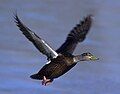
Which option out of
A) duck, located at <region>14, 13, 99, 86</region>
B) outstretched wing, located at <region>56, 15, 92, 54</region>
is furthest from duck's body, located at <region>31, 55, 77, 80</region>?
outstretched wing, located at <region>56, 15, 92, 54</region>

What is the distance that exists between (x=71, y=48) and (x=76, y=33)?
0.49 metres

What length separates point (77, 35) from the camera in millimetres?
15539

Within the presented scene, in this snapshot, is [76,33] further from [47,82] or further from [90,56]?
[47,82]

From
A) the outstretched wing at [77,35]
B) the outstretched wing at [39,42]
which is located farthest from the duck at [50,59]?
the outstretched wing at [77,35]

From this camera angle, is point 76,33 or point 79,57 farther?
point 76,33

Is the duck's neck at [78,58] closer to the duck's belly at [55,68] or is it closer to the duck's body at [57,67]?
the duck's body at [57,67]

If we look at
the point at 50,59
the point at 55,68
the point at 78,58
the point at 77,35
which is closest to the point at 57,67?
the point at 55,68

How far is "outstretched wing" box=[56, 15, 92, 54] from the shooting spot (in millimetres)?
15231

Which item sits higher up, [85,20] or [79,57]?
[85,20]

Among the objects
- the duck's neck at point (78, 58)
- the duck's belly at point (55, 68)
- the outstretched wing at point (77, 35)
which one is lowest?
the duck's belly at point (55, 68)

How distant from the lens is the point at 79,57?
14.6 m

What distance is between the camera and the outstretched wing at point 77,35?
1523 cm

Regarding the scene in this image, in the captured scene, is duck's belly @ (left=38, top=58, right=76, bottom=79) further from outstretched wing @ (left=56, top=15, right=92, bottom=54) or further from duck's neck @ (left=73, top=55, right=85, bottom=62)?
outstretched wing @ (left=56, top=15, right=92, bottom=54)

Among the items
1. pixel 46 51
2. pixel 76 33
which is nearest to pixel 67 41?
pixel 76 33
